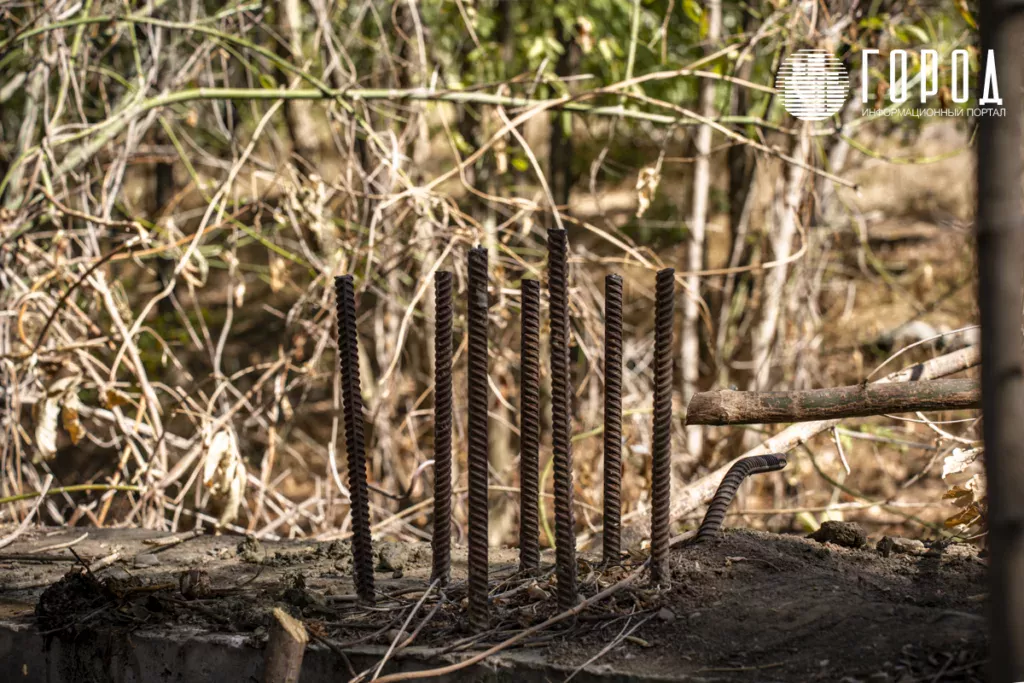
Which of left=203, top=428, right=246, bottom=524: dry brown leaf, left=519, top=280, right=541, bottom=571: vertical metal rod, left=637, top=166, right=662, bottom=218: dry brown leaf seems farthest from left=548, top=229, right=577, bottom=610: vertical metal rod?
left=637, top=166, right=662, bottom=218: dry brown leaf

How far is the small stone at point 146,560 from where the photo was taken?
10.7 ft

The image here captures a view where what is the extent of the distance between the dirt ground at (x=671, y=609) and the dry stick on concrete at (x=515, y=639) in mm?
26

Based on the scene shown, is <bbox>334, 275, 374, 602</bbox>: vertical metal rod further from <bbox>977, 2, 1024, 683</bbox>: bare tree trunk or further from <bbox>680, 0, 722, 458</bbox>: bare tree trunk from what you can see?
<bbox>680, 0, 722, 458</bbox>: bare tree trunk

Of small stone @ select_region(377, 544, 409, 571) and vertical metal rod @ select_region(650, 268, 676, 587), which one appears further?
small stone @ select_region(377, 544, 409, 571)

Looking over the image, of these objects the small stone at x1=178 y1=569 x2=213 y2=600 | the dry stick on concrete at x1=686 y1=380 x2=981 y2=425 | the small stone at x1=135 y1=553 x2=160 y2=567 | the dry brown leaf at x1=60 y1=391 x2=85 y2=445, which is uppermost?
the dry stick on concrete at x1=686 y1=380 x2=981 y2=425

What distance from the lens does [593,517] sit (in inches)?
241

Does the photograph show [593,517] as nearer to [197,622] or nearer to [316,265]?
[316,265]

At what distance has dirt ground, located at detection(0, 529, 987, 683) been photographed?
214cm

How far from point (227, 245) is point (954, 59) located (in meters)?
4.22

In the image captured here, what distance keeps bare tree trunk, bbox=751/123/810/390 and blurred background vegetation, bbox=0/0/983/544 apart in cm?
2

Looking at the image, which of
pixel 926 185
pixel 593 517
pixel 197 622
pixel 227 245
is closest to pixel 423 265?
pixel 227 245

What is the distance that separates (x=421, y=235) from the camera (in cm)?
536

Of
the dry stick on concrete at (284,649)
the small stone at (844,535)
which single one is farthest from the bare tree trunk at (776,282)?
the dry stick on concrete at (284,649)

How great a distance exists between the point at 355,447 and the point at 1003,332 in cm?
181
